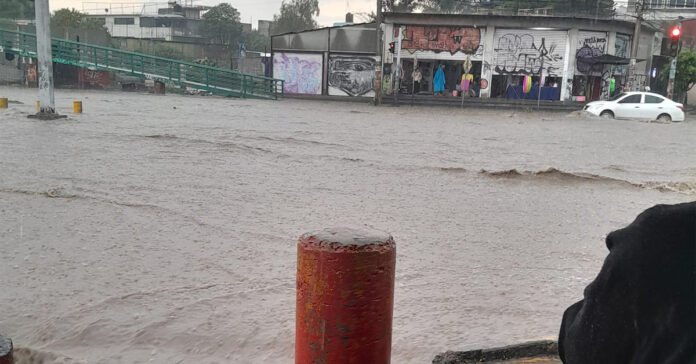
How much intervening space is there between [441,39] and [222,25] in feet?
121

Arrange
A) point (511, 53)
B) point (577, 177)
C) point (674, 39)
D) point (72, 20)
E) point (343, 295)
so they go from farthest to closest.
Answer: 1. point (72, 20)
2. point (511, 53)
3. point (674, 39)
4. point (577, 177)
5. point (343, 295)

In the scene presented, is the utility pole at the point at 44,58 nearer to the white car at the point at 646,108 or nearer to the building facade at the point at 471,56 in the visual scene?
the white car at the point at 646,108

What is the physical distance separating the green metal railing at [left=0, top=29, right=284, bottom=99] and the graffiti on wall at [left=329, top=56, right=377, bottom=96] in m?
2.92

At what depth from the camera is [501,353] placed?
281 cm

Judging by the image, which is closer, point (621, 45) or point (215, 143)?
point (215, 143)

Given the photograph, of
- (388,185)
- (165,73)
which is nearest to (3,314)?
(388,185)

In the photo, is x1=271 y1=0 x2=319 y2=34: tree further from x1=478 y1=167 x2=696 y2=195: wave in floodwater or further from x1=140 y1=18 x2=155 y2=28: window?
x1=478 y1=167 x2=696 y2=195: wave in floodwater

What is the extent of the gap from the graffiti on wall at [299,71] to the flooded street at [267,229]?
22.3 meters

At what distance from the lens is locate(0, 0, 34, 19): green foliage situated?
54.0 m

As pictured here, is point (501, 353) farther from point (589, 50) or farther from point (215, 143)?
point (589, 50)

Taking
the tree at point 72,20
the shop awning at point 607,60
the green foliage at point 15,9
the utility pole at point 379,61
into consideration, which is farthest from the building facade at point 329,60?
the green foliage at point 15,9

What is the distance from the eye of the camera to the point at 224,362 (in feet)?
11.4

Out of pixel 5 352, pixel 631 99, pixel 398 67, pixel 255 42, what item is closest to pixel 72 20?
pixel 255 42

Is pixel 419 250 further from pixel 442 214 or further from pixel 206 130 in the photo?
pixel 206 130
